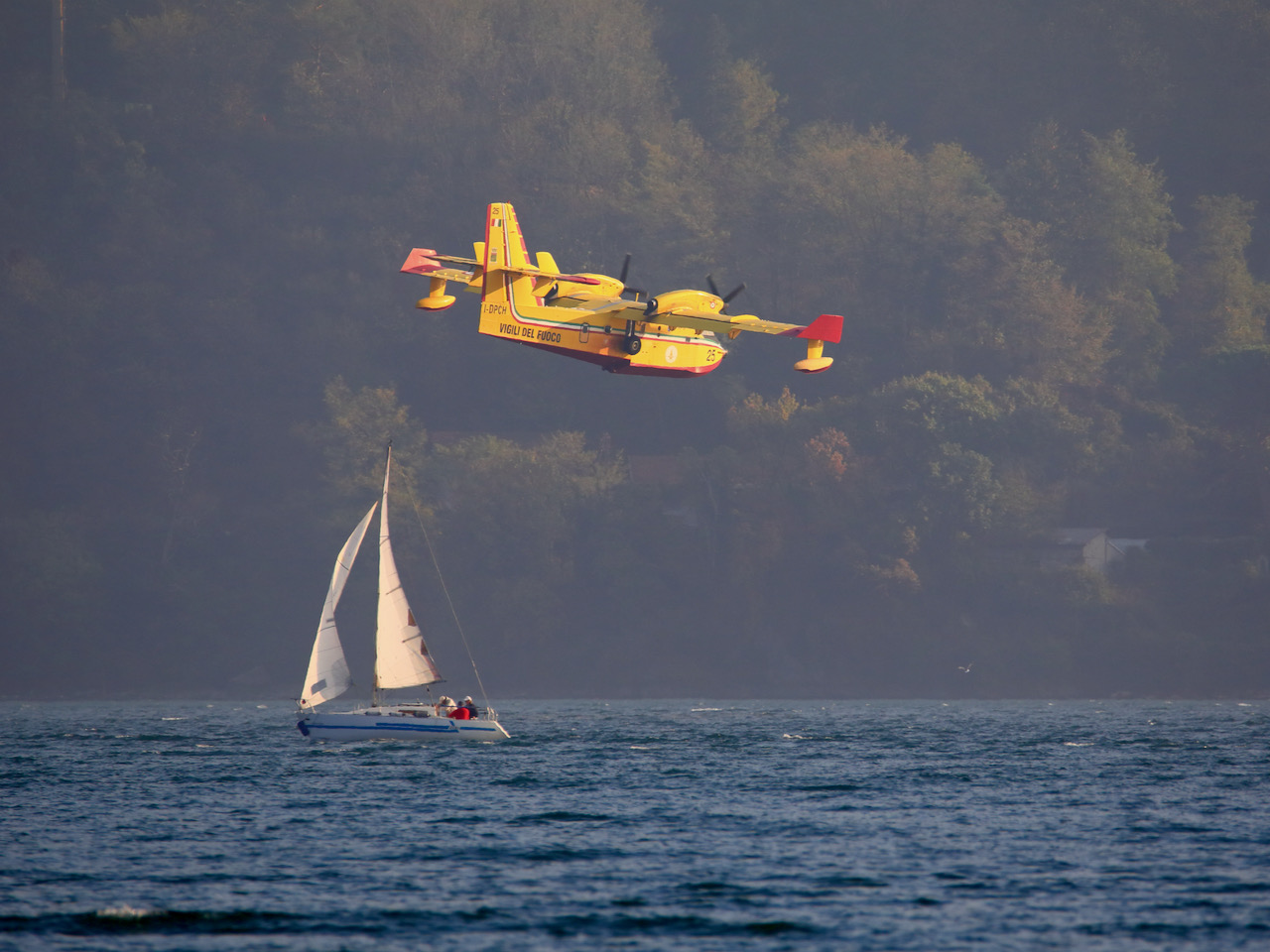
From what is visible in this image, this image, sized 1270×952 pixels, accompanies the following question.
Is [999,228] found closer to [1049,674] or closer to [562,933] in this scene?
[1049,674]

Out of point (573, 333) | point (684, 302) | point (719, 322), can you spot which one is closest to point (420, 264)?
point (573, 333)

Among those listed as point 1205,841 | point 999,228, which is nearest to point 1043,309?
point 999,228

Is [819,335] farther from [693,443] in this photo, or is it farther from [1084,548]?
→ [693,443]

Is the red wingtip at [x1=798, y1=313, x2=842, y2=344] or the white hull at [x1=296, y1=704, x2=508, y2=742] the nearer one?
the white hull at [x1=296, y1=704, x2=508, y2=742]

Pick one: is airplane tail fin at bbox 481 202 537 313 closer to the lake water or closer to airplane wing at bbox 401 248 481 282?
airplane wing at bbox 401 248 481 282

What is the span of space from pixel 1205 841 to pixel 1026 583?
347 ft

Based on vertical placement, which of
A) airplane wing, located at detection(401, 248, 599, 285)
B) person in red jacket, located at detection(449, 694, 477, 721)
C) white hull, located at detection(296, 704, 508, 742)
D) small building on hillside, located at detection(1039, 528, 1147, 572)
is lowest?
white hull, located at detection(296, 704, 508, 742)

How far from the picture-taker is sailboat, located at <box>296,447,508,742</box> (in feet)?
239

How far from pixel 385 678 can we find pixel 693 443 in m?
106

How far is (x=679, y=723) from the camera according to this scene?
104062 millimetres

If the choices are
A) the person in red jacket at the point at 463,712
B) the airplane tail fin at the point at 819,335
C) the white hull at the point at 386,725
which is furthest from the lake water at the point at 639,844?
the airplane tail fin at the point at 819,335

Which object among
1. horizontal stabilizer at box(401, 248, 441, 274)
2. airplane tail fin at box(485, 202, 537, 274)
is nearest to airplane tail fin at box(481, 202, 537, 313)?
airplane tail fin at box(485, 202, 537, 274)

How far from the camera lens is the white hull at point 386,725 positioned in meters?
72.8

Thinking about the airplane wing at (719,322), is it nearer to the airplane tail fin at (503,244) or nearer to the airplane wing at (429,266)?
the airplane tail fin at (503,244)
